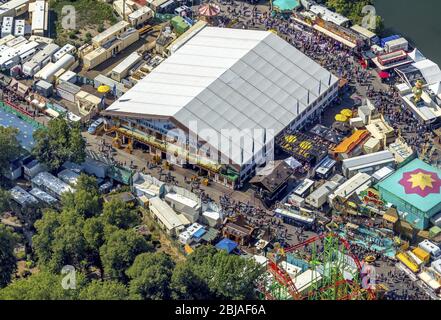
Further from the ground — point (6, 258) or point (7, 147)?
point (7, 147)

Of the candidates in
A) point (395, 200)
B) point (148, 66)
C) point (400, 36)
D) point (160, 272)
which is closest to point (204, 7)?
point (148, 66)

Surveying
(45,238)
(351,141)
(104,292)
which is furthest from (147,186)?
(351,141)

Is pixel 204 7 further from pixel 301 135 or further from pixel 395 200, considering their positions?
pixel 395 200

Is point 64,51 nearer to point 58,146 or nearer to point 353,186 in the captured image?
point 58,146

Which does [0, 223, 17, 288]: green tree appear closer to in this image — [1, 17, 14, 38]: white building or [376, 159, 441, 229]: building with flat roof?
[376, 159, 441, 229]: building with flat roof

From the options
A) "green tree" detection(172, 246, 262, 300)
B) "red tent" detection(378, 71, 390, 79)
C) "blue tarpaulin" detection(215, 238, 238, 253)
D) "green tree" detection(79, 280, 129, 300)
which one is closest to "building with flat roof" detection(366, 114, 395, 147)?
"red tent" detection(378, 71, 390, 79)
